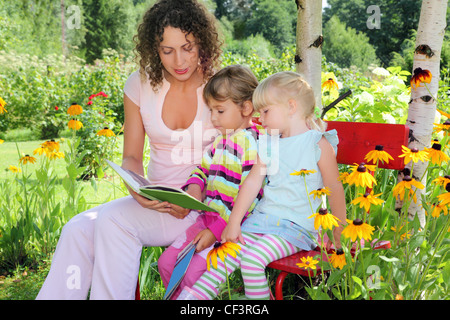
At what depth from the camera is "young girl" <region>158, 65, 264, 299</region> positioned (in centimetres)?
197

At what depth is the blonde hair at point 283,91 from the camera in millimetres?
1919

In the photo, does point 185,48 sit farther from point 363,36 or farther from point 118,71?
point 363,36

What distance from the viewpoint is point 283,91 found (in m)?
1.93

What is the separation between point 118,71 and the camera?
8.72 meters

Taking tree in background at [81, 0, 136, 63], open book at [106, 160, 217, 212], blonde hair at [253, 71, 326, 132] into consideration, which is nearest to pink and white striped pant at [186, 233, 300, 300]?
open book at [106, 160, 217, 212]

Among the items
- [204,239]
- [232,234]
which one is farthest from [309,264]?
[204,239]

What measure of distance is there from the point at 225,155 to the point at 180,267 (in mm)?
537

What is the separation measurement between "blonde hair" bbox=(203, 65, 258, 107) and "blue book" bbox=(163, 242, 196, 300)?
654 millimetres

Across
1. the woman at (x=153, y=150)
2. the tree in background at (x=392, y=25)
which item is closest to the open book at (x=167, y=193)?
the woman at (x=153, y=150)

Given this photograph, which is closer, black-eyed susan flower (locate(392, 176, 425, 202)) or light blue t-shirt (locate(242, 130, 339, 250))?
black-eyed susan flower (locate(392, 176, 425, 202))

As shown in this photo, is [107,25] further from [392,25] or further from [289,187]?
[289,187]

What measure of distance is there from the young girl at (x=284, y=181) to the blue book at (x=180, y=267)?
7 centimetres

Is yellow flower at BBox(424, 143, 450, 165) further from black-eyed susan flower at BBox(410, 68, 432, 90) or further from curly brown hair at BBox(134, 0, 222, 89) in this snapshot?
curly brown hair at BBox(134, 0, 222, 89)

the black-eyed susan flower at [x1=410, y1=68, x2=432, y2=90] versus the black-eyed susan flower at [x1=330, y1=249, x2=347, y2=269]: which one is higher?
the black-eyed susan flower at [x1=410, y1=68, x2=432, y2=90]
